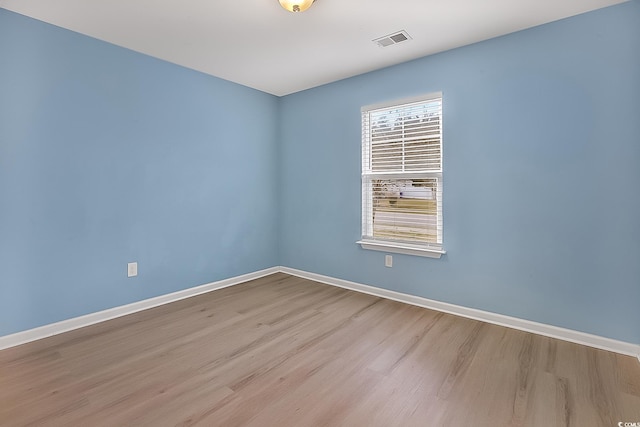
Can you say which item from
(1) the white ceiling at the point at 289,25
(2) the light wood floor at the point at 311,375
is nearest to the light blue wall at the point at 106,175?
(1) the white ceiling at the point at 289,25

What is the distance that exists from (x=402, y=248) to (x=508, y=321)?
1120 mm

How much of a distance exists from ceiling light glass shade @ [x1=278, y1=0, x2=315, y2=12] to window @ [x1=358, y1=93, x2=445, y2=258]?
149cm

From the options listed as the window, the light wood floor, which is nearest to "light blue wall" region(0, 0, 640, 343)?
the window

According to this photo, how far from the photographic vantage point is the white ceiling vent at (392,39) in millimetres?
2594

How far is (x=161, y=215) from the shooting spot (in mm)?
3152

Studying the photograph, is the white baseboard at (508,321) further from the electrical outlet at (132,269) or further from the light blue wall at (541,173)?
the electrical outlet at (132,269)

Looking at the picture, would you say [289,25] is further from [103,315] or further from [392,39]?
[103,315]

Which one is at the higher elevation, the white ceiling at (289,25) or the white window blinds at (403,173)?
the white ceiling at (289,25)

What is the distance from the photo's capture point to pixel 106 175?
2756mm

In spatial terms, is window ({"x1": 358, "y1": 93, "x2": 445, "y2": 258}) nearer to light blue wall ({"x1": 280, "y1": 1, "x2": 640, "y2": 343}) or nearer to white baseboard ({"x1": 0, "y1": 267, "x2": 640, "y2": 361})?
light blue wall ({"x1": 280, "y1": 1, "x2": 640, "y2": 343})

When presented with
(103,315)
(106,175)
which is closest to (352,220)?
(106,175)

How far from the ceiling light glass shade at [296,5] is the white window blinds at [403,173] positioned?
1.50 m

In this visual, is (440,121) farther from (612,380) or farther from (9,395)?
(9,395)

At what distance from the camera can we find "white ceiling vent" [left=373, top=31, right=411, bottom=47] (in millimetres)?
2594
